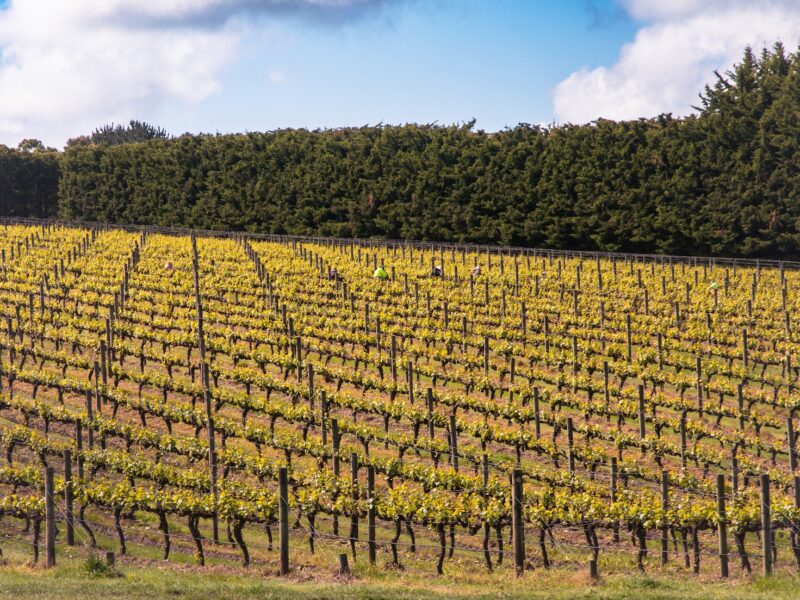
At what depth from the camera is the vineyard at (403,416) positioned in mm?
16438

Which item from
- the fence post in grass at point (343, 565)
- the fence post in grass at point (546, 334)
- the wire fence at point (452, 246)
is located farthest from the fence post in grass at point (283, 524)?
the wire fence at point (452, 246)

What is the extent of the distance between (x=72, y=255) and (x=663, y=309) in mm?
29752

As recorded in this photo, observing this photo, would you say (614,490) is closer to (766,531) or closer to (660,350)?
(766,531)

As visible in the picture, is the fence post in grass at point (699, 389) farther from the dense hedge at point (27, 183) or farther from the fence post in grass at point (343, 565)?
the dense hedge at point (27, 183)

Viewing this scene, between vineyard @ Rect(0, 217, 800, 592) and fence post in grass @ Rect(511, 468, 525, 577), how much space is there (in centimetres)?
4

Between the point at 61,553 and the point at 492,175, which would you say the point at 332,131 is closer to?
the point at 492,175

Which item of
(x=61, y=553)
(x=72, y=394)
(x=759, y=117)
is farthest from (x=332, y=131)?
(x=61, y=553)


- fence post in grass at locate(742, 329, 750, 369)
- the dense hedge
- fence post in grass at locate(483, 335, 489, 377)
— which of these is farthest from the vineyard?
the dense hedge

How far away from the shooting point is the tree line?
172ft

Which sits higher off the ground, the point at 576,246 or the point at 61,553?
the point at 576,246

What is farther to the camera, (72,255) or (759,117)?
(759,117)

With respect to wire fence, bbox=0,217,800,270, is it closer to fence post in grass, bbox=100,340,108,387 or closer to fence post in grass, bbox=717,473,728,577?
fence post in grass, bbox=100,340,108,387

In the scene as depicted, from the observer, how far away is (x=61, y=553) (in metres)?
16.2

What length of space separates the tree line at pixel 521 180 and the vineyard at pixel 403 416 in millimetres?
7299
